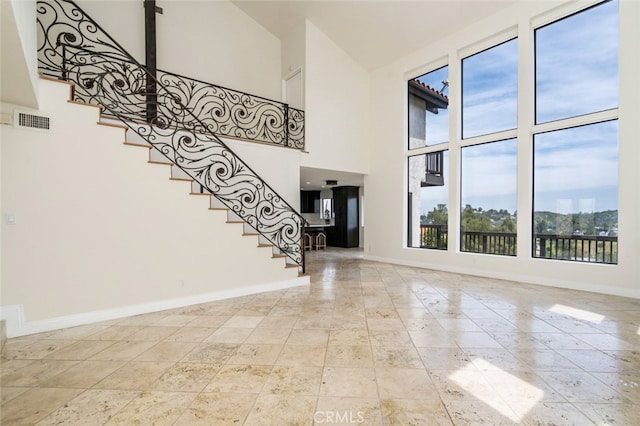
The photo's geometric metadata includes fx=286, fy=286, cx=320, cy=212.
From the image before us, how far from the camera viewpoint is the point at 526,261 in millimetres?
5234

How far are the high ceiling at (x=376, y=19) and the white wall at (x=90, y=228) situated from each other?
5077 millimetres

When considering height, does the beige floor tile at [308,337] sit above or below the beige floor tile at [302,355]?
below

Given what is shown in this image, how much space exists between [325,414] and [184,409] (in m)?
0.88

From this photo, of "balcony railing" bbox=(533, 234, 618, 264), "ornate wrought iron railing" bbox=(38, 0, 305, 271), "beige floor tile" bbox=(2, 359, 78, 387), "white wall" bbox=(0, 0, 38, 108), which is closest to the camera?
"white wall" bbox=(0, 0, 38, 108)

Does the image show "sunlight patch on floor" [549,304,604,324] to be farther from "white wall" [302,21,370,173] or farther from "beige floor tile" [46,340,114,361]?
"beige floor tile" [46,340,114,361]

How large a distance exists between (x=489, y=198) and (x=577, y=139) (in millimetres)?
1654

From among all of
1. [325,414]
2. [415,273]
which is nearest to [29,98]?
[325,414]

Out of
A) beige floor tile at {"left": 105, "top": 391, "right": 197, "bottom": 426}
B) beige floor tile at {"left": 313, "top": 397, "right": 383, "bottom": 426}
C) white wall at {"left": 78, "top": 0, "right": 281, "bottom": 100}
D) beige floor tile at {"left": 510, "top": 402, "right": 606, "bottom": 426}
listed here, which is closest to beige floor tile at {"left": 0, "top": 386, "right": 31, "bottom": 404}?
beige floor tile at {"left": 105, "top": 391, "right": 197, "bottom": 426}

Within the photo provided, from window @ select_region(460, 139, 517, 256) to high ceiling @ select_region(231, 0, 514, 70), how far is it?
266 cm

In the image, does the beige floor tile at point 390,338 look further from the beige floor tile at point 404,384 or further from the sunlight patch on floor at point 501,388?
the sunlight patch on floor at point 501,388

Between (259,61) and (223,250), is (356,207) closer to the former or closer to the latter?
(259,61)

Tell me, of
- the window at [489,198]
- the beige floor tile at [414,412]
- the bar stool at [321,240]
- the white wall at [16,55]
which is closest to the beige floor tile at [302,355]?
the beige floor tile at [414,412]

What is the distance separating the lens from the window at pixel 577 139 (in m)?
4.49

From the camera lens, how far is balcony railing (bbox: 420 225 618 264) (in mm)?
4543
